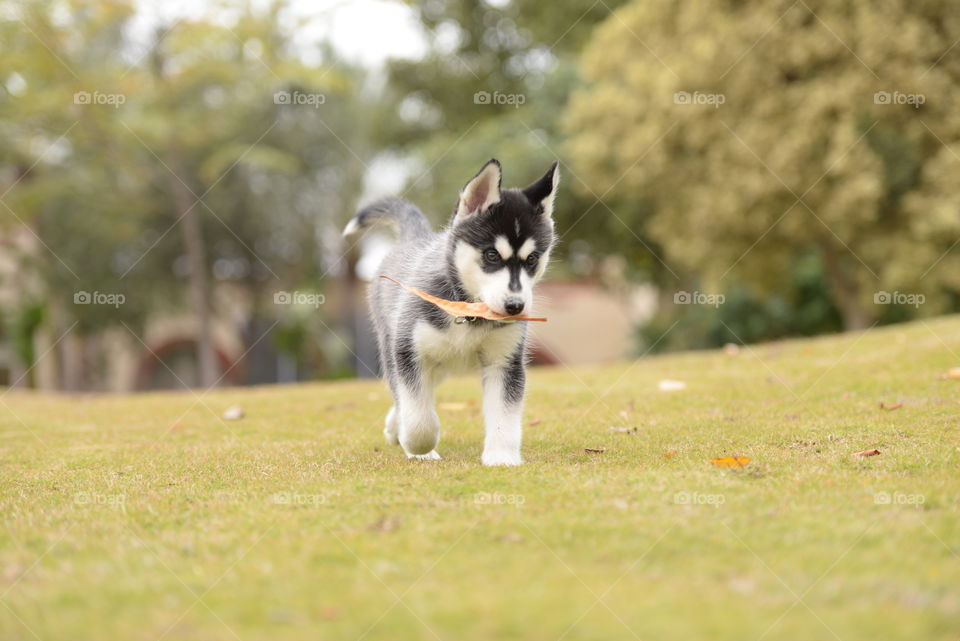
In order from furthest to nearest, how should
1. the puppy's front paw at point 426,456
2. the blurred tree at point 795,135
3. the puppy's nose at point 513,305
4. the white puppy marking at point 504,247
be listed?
the blurred tree at point 795,135 < the puppy's front paw at point 426,456 < the white puppy marking at point 504,247 < the puppy's nose at point 513,305

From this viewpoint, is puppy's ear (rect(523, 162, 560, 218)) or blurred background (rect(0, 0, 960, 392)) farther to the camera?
blurred background (rect(0, 0, 960, 392))

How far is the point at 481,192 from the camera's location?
5672 millimetres

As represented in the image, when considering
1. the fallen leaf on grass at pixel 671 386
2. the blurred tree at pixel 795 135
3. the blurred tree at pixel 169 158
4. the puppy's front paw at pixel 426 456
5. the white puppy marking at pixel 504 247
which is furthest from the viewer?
the blurred tree at pixel 169 158

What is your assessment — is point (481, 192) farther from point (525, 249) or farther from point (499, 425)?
point (499, 425)

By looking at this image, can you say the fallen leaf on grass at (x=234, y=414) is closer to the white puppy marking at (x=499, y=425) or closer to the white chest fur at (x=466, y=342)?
the white chest fur at (x=466, y=342)

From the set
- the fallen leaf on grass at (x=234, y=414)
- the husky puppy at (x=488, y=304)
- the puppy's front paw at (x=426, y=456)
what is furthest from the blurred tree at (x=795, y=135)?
the puppy's front paw at (x=426, y=456)

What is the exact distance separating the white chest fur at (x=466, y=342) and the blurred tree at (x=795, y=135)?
12.3 meters

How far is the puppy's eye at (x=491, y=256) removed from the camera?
5.50 meters

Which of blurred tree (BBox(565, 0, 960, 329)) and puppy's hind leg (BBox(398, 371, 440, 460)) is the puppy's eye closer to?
puppy's hind leg (BBox(398, 371, 440, 460))

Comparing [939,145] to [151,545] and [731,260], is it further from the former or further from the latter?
[151,545]

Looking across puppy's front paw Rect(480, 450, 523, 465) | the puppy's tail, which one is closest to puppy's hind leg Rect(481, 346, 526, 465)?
puppy's front paw Rect(480, 450, 523, 465)

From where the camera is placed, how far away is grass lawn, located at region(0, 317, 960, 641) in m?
3.15

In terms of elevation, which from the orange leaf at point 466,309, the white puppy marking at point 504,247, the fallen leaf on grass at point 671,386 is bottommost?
the fallen leaf on grass at point 671,386

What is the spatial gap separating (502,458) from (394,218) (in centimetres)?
291
